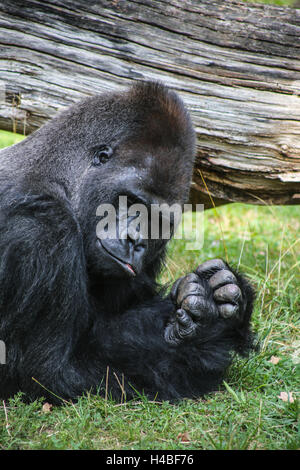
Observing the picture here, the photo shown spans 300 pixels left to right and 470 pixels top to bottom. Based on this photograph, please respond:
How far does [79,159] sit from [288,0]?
8270 mm

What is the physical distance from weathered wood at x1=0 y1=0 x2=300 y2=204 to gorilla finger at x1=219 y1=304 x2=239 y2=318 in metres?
1.42

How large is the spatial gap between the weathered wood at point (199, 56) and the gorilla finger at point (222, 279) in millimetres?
1235

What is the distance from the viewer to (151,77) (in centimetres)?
409

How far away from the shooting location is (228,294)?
3123mm

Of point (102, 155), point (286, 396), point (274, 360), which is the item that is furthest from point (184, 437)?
point (102, 155)

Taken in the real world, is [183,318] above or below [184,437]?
above

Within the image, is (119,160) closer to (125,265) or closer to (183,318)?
(125,265)

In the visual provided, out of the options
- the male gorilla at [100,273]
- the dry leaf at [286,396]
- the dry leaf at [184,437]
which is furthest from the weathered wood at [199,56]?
the dry leaf at [184,437]

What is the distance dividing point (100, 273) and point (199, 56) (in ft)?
6.63

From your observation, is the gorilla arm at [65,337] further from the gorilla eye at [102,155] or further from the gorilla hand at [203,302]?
the gorilla eye at [102,155]

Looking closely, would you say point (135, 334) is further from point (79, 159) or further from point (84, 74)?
point (84, 74)

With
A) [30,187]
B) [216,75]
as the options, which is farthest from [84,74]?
[30,187]

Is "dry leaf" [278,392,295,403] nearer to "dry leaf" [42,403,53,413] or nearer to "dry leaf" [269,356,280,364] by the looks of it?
"dry leaf" [269,356,280,364]

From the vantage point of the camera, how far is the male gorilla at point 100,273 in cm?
285
